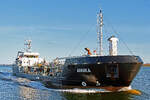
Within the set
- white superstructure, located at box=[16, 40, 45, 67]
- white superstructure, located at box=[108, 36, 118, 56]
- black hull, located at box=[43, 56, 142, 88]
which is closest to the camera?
black hull, located at box=[43, 56, 142, 88]

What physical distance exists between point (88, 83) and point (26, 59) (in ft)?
103

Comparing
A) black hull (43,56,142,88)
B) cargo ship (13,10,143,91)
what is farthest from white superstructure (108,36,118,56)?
black hull (43,56,142,88)

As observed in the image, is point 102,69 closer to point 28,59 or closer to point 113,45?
point 113,45

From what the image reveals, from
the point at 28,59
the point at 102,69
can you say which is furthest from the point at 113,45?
the point at 28,59

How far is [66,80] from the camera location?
26094 millimetres

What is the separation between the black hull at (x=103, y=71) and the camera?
2261 cm

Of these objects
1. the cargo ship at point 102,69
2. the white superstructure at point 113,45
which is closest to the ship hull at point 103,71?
the cargo ship at point 102,69

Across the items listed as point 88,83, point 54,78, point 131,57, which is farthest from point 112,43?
point 54,78

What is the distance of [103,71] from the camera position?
23.0 m

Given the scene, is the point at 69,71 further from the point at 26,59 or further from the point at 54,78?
the point at 26,59

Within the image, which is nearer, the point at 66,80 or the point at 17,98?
the point at 17,98

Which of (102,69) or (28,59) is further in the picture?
(28,59)

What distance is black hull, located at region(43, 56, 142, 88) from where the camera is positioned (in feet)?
74.2

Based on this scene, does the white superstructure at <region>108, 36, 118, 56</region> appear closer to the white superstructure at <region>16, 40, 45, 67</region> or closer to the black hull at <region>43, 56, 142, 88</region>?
the black hull at <region>43, 56, 142, 88</region>
